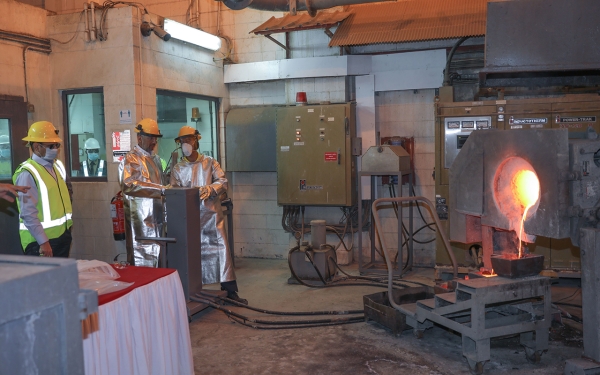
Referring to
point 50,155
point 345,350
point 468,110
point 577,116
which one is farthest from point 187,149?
point 577,116

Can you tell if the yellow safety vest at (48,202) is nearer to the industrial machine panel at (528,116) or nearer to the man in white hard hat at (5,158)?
the man in white hard hat at (5,158)

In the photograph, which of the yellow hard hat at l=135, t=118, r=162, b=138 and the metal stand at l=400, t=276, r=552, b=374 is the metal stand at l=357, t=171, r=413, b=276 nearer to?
the metal stand at l=400, t=276, r=552, b=374

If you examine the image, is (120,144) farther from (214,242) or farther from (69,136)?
(214,242)

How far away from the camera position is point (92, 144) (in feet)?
21.8

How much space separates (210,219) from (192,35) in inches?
102

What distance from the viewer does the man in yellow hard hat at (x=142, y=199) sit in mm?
5281

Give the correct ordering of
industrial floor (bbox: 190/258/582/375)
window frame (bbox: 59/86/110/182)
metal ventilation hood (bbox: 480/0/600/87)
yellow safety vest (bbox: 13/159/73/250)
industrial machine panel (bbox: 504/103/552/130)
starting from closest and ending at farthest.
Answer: metal ventilation hood (bbox: 480/0/600/87)
industrial floor (bbox: 190/258/582/375)
yellow safety vest (bbox: 13/159/73/250)
industrial machine panel (bbox: 504/103/552/130)
window frame (bbox: 59/86/110/182)

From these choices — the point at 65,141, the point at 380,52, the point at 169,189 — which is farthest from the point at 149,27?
the point at 380,52

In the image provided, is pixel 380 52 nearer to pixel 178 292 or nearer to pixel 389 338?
pixel 389 338

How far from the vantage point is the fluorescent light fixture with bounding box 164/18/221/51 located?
6590 mm

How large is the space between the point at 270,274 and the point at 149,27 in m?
3.32

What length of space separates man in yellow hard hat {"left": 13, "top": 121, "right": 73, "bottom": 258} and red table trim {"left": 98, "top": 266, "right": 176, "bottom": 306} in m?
1.38

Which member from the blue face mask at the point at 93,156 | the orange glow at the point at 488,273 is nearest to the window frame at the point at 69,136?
the blue face mask at the point at 93,156

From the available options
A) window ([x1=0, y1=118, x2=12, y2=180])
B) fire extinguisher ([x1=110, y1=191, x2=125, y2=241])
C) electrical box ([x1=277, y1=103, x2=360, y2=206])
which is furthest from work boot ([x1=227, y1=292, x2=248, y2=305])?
window ([x1=0, y1=118, x2=12, y2=180])
